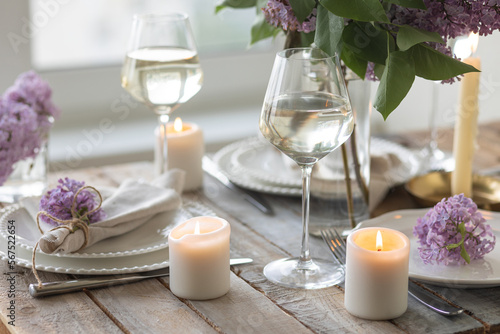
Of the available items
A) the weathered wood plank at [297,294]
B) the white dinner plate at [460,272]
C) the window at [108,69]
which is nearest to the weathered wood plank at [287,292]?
the weathered wood plank at [297,294]

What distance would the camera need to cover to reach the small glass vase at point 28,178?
1.29m

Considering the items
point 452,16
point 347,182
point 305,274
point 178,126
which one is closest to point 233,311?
point 305,274

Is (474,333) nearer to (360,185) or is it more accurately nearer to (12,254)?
(360,185)

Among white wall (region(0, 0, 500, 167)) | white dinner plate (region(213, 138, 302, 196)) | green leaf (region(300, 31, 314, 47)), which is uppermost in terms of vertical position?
green leaf (region(300, 31, 314, 47))

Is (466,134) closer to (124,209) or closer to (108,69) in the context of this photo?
(124,209)

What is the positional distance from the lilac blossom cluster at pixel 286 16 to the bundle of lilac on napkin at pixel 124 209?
33 centimetres

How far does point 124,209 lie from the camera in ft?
3.53

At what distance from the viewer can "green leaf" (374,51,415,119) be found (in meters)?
0.85

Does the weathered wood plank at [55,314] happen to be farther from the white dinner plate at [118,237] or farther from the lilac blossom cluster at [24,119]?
the lilac blossom cluster at [24,119]

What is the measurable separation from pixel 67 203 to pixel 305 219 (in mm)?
329

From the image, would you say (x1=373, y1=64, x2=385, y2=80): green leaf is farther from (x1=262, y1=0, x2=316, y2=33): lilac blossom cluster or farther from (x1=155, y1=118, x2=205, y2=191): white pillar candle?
(x1=155, y1=118, x2=205, y2=191): white pillar candle

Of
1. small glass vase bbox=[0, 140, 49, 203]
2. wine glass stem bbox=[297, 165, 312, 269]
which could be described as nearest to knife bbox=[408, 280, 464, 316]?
wine glass stem bbox=[297, 165, 312, 269]

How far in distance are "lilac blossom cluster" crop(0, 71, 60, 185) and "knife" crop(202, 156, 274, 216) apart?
31 centimetres

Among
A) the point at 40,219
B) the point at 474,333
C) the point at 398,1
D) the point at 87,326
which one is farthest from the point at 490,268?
the point at 40,219
